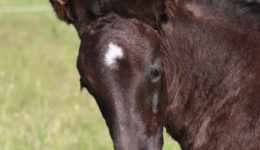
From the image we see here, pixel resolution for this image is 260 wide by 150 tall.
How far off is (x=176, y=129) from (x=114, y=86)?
719mm

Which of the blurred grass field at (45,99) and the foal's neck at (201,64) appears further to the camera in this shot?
the blurred grass field at (45,99)

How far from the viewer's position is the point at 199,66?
4156 millimetres

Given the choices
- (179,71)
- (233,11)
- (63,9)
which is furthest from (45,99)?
(233,11)

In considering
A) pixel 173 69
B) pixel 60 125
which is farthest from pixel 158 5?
pixel 60 125

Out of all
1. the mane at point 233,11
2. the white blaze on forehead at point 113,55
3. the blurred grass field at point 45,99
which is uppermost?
the white blaze on forehead at point 113,55

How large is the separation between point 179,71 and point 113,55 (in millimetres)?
582

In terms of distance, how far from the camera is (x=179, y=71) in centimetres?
420

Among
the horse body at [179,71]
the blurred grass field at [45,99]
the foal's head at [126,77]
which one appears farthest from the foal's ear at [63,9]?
the blurred grass field at [45,99]

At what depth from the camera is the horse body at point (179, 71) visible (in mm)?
3879

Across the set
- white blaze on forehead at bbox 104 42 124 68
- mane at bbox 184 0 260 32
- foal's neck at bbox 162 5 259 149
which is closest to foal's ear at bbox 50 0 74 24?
white blaze on forehead at bbox 104 42 124 68

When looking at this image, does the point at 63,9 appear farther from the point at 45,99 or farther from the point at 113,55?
the point at 45,99

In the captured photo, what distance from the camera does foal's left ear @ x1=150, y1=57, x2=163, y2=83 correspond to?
392cm

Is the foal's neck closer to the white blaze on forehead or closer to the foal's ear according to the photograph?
the white blaze on forehead

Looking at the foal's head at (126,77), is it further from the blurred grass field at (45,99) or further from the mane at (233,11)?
the blurred grass field at (45,99)
